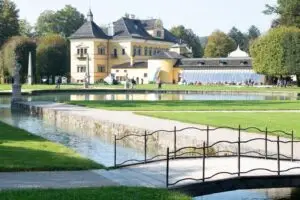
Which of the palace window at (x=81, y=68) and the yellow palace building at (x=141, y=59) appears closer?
the yellow palace building at (x=141, y=59)

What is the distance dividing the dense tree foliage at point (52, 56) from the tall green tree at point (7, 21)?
237 inches

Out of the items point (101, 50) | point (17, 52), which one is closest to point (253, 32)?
point (101, 50)

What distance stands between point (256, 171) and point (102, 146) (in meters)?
8.36

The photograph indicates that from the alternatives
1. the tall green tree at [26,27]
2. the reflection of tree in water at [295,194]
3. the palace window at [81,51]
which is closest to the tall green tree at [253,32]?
the tall green tree at [26,27]

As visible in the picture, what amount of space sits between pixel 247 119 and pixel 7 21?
7560 centimetres

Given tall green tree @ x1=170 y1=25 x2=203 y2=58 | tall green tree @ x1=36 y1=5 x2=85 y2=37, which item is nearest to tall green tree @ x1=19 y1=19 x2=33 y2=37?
tall green tree @ x1=36 y1=5 x2=85 y2=37

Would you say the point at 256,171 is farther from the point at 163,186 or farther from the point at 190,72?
the point at 190,72

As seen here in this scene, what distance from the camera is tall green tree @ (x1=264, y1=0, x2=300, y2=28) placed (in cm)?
7393

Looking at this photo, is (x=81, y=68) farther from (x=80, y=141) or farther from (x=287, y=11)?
(x=80, y=141)

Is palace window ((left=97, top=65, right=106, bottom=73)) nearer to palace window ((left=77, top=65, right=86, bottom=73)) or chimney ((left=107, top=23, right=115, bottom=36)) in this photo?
palace window ((left=77, top=65, right=86, bottom=73))

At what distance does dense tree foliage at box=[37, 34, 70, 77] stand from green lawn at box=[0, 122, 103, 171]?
6829cm

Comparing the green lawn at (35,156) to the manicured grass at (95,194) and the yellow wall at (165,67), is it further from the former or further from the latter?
the yellow wall at (165,67)

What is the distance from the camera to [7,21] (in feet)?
304

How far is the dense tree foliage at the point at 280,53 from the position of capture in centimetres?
6738
